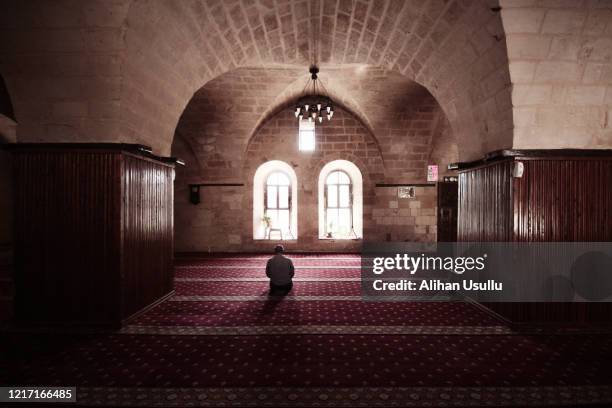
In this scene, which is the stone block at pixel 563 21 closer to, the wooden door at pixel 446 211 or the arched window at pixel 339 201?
the wooden door at pixel 446 211

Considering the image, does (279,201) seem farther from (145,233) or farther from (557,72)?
(557,72)

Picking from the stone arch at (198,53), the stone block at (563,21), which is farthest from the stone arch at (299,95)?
the stone block at (563,21)

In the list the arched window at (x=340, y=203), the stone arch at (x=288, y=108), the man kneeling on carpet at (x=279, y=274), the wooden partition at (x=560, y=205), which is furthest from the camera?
the arched window at (x=340, y=203)

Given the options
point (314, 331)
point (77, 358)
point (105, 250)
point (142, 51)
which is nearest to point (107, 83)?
point (142, 51)

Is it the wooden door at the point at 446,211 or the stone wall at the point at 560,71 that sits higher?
the stone wall at the point at 560,71

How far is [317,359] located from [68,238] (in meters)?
3.14

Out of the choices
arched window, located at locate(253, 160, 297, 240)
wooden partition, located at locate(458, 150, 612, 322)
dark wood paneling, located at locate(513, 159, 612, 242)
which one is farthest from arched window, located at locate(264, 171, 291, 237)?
dark wood paneling, located at locate(513, 159, 612, 242)

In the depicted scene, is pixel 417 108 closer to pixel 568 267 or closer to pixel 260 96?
pixel 260 96

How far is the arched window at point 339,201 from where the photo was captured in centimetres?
1177

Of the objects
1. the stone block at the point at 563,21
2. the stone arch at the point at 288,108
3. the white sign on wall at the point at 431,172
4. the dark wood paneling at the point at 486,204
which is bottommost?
the dark wood paneling at the point at 486,204

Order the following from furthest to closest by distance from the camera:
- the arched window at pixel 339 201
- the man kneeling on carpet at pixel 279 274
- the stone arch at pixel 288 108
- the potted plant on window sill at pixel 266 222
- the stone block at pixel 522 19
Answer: the arched window at pixel 339 201 < the potted plant on window sill at pixel 266 222 < the stone arch at pixel 288 108 < the man kneeling on carpet at pixel 279 274 < the stone block at pixel 522 19

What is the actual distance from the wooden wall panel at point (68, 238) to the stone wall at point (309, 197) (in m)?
6.98

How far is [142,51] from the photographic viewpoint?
4.45 m

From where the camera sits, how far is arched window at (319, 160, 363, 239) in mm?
11664
